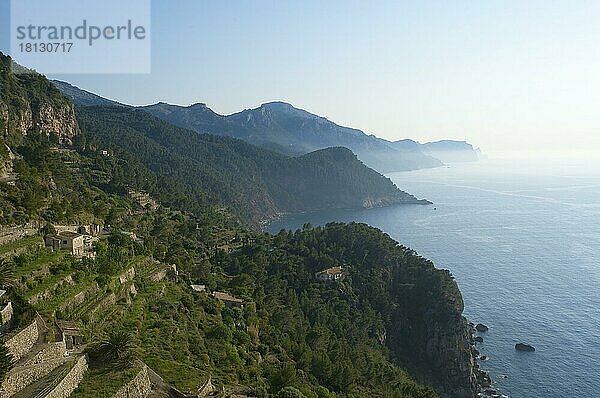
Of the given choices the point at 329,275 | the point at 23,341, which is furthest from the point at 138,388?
the point at 329,275

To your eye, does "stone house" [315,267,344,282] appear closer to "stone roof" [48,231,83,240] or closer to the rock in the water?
the rock in the water

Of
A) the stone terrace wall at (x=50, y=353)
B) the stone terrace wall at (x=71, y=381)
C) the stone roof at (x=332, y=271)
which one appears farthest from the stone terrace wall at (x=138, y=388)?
the stone roof at (x=332, y=271)

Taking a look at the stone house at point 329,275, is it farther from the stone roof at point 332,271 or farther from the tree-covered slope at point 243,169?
the tree-covered slope at point 243,169

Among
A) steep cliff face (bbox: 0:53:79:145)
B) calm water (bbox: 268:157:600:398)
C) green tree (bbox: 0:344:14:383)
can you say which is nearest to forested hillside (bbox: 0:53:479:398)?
green tree (bbox: 0:344:14:383)

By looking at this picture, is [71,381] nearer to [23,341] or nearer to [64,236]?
[23,341]

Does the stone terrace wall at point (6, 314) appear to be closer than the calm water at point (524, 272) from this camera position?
Yes

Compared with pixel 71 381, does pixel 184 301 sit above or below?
below

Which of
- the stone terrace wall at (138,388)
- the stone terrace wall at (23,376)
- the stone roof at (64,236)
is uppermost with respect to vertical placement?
the stone roof at (64,236)
